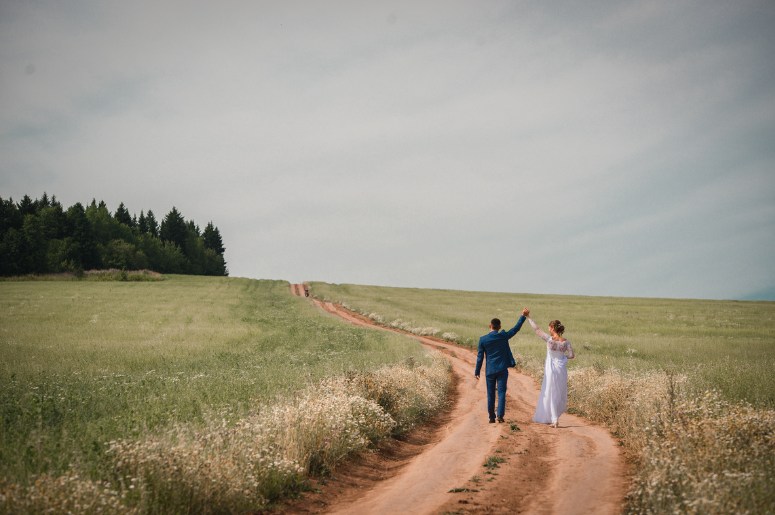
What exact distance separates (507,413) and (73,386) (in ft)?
41.3

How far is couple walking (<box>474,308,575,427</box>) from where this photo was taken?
12695mm

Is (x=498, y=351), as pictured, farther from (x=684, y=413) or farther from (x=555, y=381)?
(x=684, y=413)

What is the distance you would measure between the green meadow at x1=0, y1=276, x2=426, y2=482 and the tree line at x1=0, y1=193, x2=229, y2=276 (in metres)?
34.6

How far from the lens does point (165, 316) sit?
130 feet

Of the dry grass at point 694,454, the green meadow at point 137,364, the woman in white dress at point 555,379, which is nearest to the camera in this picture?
the dry grass at point 694,454

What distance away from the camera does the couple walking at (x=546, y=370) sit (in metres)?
12.7

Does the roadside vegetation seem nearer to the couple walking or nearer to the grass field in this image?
the couple walking

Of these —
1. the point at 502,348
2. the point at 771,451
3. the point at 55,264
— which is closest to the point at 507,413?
the point at 502,348

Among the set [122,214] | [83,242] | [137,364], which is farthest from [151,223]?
[137,364]

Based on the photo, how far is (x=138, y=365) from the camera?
20.0 metres

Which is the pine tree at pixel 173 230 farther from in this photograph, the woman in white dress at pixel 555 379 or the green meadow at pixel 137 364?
the woman in white dress at pixel 555 379

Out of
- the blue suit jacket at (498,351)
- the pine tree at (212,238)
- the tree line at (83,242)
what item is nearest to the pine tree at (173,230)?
the tree line at (83,242)

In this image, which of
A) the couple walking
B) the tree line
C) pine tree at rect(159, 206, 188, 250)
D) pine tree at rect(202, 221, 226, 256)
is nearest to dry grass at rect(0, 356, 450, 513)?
the couple walking

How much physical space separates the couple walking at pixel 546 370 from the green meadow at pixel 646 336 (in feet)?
10.0
